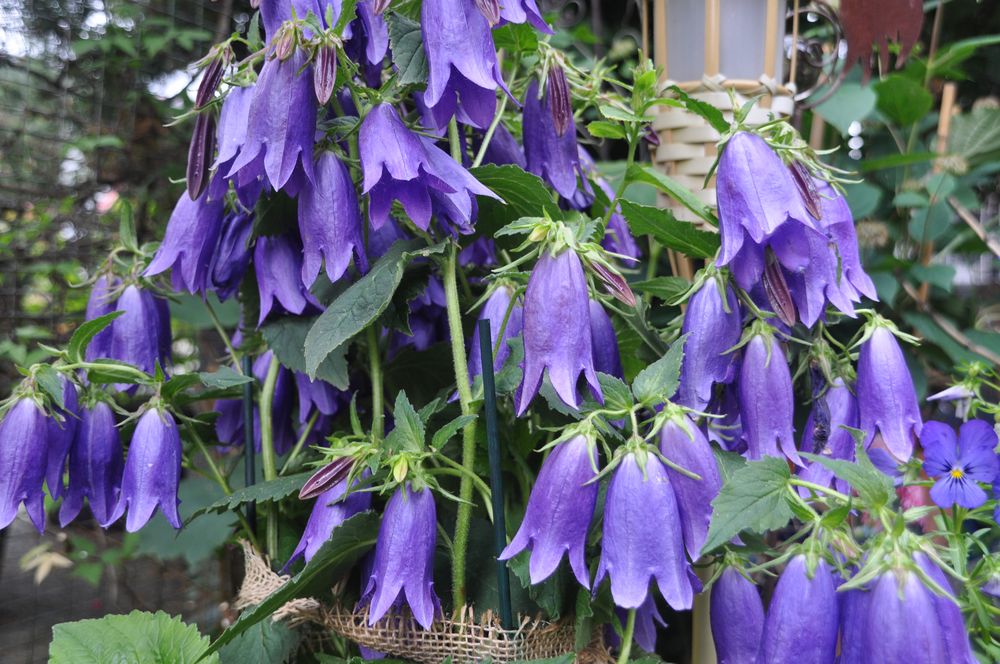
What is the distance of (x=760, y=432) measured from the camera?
2.24 ft

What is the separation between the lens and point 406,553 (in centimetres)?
63

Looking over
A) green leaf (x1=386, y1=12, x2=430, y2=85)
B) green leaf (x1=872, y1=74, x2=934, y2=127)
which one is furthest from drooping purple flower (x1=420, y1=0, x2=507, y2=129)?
green leaf (x1=872, y1=74, x2=934, y2=127)

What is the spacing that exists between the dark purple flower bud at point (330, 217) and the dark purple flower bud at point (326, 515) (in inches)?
6.9

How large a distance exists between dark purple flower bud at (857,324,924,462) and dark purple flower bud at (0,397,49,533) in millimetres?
680

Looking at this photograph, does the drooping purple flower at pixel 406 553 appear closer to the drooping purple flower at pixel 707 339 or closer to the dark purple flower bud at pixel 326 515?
the dark purple flower bud at pixel 326 515

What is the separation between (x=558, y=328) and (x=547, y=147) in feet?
0.88

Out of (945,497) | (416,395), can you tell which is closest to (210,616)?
(416,395)

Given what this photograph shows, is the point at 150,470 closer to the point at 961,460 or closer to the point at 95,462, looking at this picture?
the point at 95,462

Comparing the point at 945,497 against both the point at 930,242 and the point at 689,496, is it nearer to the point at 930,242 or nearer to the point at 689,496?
the point at 689,496

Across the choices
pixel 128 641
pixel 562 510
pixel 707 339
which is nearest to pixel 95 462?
pixel 128 641

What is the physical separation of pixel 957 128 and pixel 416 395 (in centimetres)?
117

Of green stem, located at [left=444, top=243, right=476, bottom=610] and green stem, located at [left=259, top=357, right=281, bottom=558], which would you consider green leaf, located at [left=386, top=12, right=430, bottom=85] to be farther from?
green stem, located at [left=259, top=357, right=281, bottom=558]

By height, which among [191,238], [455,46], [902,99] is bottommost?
[191,238]

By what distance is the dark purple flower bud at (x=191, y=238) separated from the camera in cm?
77
